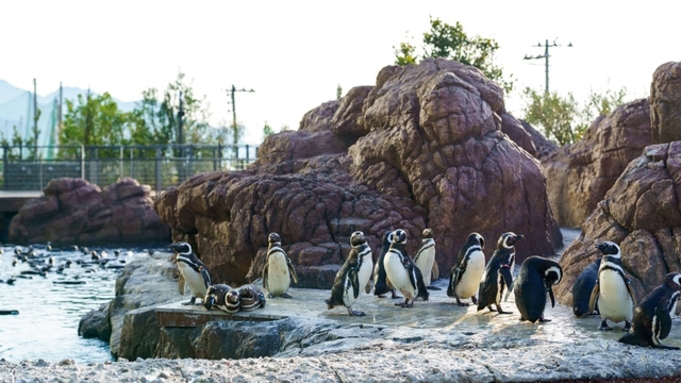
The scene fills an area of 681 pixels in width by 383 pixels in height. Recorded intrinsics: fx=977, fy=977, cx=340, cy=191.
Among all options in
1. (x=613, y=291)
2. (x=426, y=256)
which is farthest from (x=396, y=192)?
(x=613, y=291)

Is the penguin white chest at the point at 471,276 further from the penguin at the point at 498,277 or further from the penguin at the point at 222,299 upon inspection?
the penguin at the point at 222,299

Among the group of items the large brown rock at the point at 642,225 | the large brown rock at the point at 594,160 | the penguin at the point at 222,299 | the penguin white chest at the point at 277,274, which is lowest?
the penguin at the point at 222,299

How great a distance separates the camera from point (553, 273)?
9922 millimetres

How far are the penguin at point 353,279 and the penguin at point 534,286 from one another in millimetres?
1725

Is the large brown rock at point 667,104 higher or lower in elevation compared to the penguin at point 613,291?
higher

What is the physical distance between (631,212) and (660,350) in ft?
11.9

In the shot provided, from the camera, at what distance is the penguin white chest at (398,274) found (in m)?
11.2

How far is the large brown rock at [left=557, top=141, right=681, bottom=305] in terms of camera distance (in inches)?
430

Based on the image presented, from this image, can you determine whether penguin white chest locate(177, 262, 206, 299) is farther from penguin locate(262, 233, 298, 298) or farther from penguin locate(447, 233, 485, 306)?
penguin locate(447, 233, 485, 306)

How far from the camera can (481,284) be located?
10625 mm

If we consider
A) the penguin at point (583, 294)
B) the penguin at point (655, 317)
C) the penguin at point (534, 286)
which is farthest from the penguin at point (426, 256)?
the penguin at point (655, 317)

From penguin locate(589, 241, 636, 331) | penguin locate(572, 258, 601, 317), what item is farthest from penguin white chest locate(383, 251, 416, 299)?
penguin locate(589, 241, 636, 331)

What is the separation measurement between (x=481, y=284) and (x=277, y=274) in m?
2.67

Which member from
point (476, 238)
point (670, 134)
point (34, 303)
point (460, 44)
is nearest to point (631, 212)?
point (476, 238)
